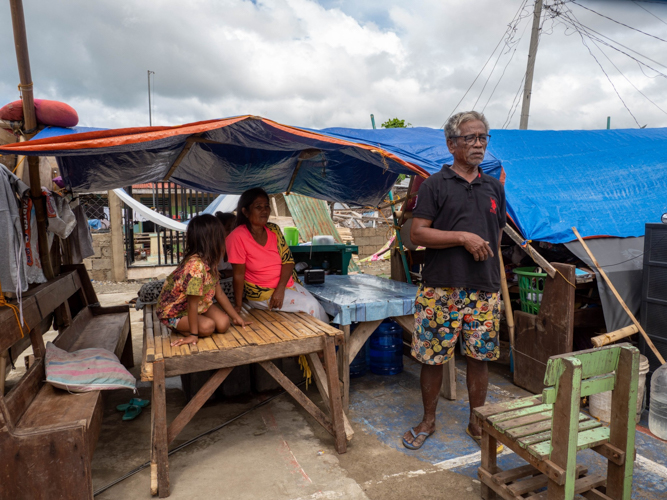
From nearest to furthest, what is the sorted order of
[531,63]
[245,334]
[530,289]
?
[245,334]
[530,289]
[531,63]

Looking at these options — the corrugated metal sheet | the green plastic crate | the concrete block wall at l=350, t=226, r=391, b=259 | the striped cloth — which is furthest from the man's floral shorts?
the concrete block wall at l=350, t=226, r=391, b=259

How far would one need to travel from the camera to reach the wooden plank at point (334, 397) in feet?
9.52

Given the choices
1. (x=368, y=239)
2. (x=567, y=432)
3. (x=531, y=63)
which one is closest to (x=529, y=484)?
(x=567, y=432)

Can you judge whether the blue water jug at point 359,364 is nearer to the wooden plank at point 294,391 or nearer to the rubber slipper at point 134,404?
the wooden plank at point 294,391

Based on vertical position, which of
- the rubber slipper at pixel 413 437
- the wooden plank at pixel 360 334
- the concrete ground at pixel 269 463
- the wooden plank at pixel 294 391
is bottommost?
the concrete ground at pixel 269 463

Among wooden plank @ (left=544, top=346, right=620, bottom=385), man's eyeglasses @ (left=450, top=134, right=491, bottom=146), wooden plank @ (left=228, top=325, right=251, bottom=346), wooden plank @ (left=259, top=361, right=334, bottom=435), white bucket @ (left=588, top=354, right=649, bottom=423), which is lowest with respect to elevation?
white bucket @ (left=588, top=354, right=649, bottom=423)

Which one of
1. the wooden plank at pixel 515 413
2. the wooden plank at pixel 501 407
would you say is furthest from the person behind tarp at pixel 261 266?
the wooden plank at pixel 515 413

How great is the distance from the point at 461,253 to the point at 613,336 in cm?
170

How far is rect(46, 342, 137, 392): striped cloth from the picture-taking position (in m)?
2.73

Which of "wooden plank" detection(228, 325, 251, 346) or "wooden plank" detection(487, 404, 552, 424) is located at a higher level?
"wooden plank" detection(228, 325, 251, 346)

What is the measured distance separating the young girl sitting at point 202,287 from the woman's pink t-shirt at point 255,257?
1.76 feet

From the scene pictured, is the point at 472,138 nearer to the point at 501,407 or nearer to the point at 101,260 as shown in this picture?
the point at 501,407

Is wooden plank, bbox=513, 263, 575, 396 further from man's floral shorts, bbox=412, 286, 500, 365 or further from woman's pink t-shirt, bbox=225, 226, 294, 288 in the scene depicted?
woman's pink t-shirt, bbox=225, 226, 294, 288

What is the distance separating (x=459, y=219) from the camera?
2691 mm
